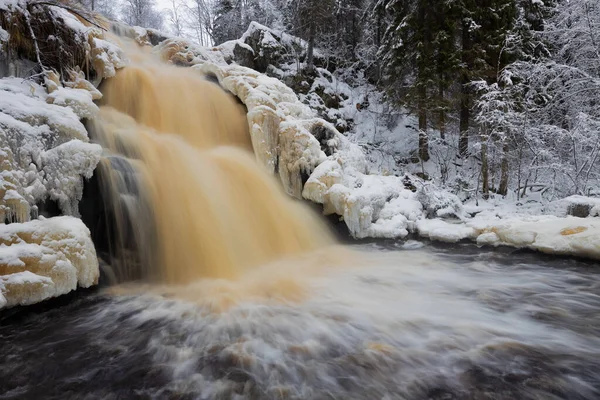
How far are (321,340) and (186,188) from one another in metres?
3.68

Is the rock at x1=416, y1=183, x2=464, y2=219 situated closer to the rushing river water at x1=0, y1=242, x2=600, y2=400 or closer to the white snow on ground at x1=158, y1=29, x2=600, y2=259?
the white snow on ground at x1=158, y1=29, x2=600, y2=259

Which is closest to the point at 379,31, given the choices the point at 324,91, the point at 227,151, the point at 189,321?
the point at 324,91

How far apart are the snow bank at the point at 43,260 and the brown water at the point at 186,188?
0.96m

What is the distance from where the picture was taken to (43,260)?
3.22 metres

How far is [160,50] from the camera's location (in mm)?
10578

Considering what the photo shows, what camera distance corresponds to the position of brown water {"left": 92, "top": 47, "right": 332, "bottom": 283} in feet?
15.5

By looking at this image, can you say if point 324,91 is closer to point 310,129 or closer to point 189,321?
point 310,129

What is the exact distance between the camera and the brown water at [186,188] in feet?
15.5

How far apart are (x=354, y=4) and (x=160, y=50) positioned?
11.8 meters

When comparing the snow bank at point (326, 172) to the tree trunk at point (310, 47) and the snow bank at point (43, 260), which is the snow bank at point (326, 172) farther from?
the tree trunk at point (310, 47)

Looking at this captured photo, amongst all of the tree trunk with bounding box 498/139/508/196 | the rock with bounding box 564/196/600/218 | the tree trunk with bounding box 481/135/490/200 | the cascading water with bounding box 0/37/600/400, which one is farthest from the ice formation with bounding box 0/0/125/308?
the tree trunk with bounding box 498/139/508/196

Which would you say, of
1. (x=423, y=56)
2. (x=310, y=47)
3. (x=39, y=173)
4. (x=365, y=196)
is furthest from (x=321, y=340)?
(x=310, y=47)

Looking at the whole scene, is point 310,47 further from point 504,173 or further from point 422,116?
point 504,173

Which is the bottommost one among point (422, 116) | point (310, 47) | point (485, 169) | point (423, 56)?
point (485, 169)
